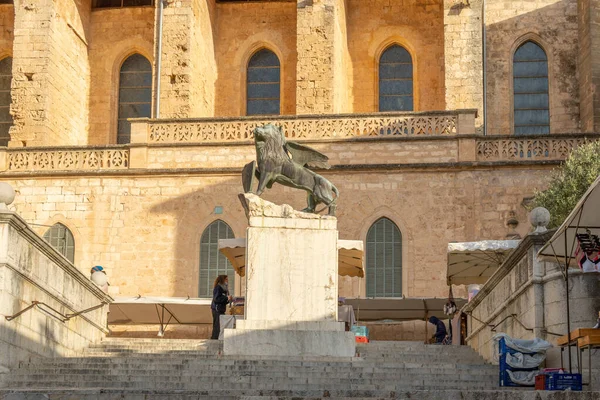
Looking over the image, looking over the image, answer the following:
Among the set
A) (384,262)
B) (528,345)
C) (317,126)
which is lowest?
(528,345)

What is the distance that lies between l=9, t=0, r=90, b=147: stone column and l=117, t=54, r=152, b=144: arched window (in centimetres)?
147

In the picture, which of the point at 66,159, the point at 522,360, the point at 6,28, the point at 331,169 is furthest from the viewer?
the point at 6,28

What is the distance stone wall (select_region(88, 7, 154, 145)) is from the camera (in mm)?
33094

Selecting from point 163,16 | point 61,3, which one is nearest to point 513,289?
point 163,16

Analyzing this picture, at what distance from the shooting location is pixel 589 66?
30.1m

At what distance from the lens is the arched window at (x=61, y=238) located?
27484mm

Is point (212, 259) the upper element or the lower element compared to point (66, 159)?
lower

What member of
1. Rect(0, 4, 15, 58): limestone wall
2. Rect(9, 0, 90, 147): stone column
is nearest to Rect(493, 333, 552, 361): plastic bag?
Rect(9, 0, 90, 147): stone column

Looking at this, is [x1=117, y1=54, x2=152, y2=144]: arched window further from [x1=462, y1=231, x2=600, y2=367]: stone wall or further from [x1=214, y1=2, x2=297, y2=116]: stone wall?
[x1=462, y1=231, x2=600, y2=367]: stone wall

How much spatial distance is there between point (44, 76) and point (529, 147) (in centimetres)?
1208

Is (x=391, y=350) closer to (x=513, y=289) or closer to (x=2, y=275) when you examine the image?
(x=513, y=289)

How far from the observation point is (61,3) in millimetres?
31547

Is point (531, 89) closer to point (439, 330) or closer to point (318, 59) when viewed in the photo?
point (318, 59)

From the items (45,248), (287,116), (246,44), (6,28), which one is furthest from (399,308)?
(6,28)
